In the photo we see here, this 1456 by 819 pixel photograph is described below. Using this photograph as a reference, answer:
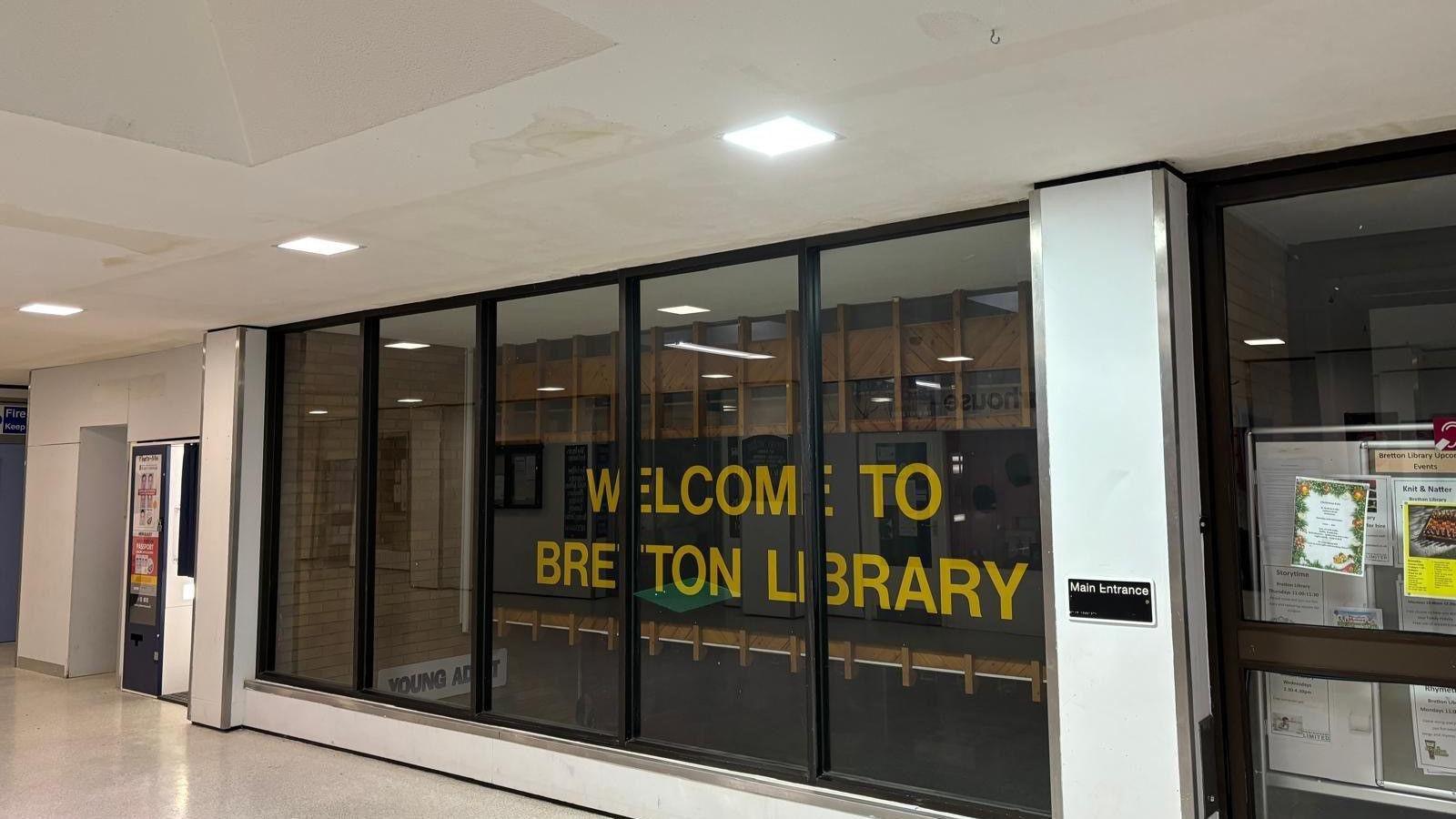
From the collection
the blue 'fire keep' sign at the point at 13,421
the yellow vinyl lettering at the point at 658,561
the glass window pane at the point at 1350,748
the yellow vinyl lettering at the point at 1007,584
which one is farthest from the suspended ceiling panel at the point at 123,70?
the blue 'fire keep' sign at the point at 13,421

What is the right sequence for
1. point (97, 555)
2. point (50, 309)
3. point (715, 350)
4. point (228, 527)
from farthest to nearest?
point (97, 555) → point (228, 527) → point (50, 309) → point (715, 350)

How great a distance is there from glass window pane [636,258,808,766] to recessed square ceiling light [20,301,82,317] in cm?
376

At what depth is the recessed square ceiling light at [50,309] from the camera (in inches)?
232

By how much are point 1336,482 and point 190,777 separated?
5.96 m

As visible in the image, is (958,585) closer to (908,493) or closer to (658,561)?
(908,493)

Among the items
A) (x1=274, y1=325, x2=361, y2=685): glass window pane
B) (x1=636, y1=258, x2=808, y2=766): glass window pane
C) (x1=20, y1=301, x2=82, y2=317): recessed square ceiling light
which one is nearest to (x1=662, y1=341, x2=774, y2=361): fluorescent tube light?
(x1=636, y1=258, x2=808, y2=766): glass window pane

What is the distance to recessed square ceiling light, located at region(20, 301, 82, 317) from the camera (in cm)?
589

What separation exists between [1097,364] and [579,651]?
318 cm

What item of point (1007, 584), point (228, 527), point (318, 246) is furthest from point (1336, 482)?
point (228, 527)

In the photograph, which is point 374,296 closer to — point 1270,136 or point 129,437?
point 129,437

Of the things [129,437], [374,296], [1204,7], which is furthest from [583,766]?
[129,437]

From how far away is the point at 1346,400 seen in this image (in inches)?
131

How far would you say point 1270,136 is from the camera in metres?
3.07

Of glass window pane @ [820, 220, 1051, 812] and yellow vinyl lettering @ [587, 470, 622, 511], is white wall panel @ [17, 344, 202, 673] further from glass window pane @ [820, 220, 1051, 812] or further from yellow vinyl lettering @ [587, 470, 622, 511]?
glass window pane @ [820, 220, 1051, 812]
